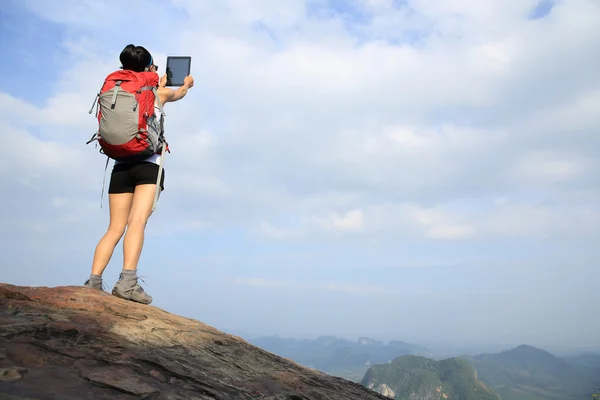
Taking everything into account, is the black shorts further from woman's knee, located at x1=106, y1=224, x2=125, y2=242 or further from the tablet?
the tablet

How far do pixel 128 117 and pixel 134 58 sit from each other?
1.42m

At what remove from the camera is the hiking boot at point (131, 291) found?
6789 millimetres

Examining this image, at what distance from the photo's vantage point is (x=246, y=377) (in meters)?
4.87

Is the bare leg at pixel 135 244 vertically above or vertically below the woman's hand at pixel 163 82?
below

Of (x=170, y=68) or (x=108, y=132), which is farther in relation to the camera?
(x=170, y=68)

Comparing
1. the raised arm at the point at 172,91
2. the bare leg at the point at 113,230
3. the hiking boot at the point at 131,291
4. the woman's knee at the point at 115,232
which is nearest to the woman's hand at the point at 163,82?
the raised arm at the point at 172,91

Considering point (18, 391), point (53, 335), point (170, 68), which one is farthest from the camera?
point (170, 68)

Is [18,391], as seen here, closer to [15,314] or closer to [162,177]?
[15,314]

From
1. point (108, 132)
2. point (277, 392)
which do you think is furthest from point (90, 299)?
point (277, 392)

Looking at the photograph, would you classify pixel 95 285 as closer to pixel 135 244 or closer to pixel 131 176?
pixel 135 244

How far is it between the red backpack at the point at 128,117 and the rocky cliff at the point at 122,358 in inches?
87.1

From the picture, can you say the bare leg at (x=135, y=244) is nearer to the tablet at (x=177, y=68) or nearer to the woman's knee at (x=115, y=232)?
the woman's knee at (x=115, y=232)

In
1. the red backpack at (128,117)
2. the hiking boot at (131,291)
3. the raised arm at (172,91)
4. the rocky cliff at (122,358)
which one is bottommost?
the rocky cliff at (122,358)

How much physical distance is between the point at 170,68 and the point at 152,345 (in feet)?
16.7
